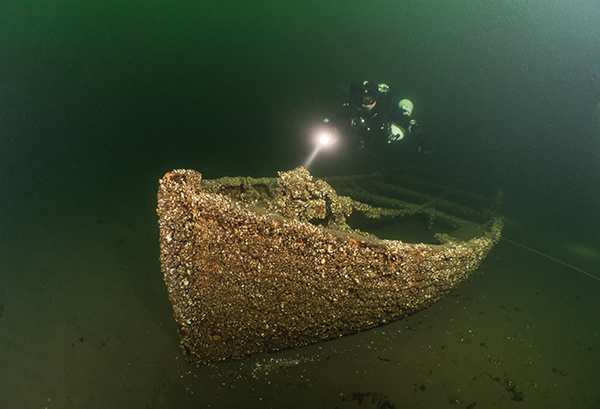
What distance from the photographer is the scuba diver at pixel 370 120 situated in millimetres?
5072

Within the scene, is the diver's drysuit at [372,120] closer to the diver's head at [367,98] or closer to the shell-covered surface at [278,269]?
the diver's head at [367,98]

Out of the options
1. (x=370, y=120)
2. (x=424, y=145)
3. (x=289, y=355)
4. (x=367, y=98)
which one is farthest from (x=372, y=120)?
(x=289, y=355)

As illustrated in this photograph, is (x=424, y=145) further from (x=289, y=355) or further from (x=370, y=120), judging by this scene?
(x=289, y=355)

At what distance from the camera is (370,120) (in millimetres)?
5457

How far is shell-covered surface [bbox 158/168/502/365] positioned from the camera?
68.0 inches

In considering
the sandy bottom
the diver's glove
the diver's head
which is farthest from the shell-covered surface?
the diver's head

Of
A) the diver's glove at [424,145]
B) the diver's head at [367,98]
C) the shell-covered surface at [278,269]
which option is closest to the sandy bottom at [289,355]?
the shell-covered surface at [278,269]

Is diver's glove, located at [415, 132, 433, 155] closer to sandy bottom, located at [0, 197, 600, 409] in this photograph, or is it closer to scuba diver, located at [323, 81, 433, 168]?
scuba diver, located at [323, 81, 433, 168]

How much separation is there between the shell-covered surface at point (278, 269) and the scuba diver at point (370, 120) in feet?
11.6

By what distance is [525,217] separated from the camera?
9031 mm

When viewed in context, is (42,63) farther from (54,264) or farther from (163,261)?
(163,261)

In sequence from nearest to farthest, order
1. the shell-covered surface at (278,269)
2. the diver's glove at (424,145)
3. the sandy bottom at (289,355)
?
the shell-covered surface at (278,269)
the sandy bottom at (289,355)
the diver's glove at (424,145)

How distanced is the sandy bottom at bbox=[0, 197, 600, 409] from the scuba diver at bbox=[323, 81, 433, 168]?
329 centimetres

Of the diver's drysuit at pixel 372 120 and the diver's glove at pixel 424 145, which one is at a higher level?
the diver's drysuit at pixel 372 120
